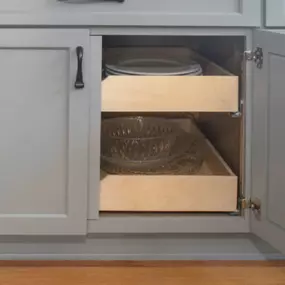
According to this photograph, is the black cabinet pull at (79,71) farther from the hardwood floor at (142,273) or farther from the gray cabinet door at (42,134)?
the hardwood floor at (142,273)

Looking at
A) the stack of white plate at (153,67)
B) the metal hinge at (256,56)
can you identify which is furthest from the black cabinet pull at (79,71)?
the metal hinge at (256,56)

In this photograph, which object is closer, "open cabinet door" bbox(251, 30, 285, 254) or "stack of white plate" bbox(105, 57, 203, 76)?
"open cabinet door" bbox(251, 30, 285, 254)

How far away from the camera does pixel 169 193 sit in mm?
1900

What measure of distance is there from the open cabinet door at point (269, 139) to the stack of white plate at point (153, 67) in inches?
8.3

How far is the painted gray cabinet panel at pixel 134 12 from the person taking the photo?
179 centimetres

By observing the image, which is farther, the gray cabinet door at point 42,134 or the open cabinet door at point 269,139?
the gray cabinet door at point 42,134

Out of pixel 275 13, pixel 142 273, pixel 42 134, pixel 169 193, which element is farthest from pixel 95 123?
pixel 275 13

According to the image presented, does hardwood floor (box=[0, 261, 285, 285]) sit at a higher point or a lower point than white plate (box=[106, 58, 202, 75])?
lower

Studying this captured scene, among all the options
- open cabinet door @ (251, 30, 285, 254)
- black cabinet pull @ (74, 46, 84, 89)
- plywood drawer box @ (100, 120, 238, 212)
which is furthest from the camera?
plywood drawer box @ (100, 120, 238, 212)

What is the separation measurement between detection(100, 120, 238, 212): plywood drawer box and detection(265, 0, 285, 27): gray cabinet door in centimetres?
44

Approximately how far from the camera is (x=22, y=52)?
70.8 inches

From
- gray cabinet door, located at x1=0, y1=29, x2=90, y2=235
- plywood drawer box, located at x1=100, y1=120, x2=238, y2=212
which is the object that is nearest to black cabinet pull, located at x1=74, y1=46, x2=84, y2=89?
gray cabinet door, located at x1=0, y1=29, x2=90, y2=235

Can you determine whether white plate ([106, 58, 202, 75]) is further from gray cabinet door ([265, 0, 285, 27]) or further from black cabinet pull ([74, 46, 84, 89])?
gray cabinet door ([265, 0, 285, 27])

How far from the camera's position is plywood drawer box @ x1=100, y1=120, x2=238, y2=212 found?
1.89 metres
